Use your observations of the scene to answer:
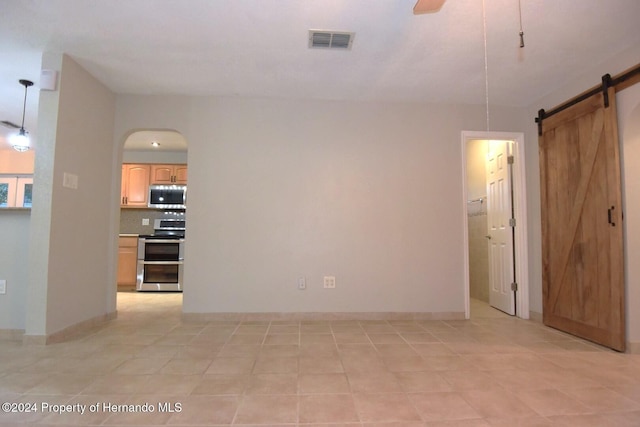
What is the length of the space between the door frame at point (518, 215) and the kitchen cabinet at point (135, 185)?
4924 millimetres

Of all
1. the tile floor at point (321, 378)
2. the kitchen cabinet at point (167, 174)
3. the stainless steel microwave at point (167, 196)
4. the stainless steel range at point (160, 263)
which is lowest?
the tile floor at point (321, 378)

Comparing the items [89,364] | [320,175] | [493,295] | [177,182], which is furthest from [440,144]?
[177,182]

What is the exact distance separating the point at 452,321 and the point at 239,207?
2.51m

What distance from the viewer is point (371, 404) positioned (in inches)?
65.0

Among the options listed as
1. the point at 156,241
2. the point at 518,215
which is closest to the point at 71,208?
the point at 156,241

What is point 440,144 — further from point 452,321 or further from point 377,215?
point 452,321

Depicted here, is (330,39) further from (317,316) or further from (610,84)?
(317,316)

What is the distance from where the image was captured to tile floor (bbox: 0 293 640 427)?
5.06 feet

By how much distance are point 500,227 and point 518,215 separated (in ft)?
1.10

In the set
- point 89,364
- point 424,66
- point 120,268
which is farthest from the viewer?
point 120,268

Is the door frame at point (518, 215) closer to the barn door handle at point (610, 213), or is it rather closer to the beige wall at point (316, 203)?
the beige wall at point (316, 203)

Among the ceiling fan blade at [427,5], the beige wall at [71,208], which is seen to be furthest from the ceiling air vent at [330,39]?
the beige wall at [71,208]

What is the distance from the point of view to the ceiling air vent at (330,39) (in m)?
2.36

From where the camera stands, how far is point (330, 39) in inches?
95.8
